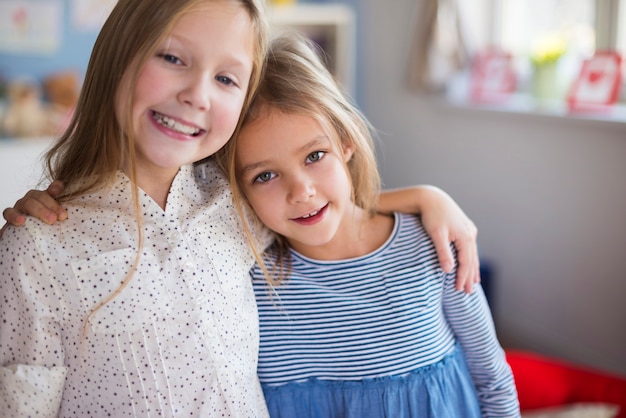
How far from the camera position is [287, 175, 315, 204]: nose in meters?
1.09

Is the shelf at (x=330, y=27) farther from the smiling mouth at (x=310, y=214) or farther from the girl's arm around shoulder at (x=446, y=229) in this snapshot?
the smiling mouth at (x=310, y=214)

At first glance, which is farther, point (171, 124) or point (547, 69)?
point (547, 69)

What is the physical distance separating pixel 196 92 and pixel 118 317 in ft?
1.08

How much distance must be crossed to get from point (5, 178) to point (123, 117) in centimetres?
169

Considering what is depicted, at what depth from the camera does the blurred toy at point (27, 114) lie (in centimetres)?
268

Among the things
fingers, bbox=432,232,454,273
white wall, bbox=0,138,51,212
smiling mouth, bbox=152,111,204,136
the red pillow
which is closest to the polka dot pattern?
smiling mouth, bbox=152,111,204,136

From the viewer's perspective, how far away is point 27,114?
2703 millimetres

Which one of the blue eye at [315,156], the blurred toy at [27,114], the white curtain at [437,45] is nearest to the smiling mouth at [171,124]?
the blue eye at [315,156]

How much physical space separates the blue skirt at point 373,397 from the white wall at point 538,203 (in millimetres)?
1244

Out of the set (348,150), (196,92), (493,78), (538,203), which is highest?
(196,92)

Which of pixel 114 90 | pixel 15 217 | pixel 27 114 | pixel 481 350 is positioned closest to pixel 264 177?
pixel 114 90

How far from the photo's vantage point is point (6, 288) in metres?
0.92

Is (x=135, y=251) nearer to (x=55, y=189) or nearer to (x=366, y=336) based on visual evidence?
(x=55, y=189)

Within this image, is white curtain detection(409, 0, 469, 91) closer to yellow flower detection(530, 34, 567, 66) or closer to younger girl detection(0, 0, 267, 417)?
yellow flower detection(530, 34, 567, 66)
